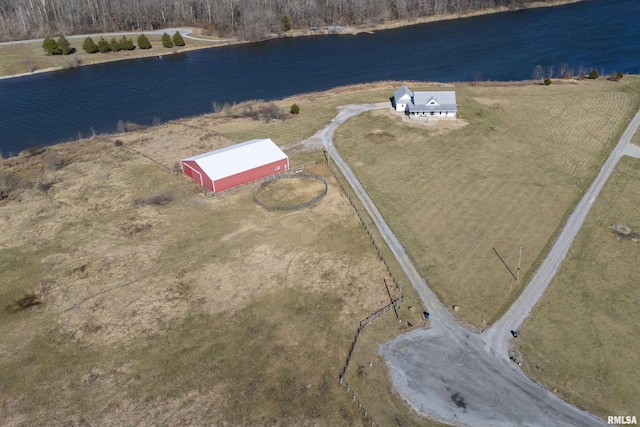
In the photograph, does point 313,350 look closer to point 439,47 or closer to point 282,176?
point 282,176

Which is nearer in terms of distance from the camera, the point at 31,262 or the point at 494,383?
the point at 494,383

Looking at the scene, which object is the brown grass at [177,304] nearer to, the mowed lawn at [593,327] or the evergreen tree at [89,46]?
the mowed lawn at [593,327]

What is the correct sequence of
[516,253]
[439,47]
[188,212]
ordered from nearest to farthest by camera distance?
[516,253] → [188,212] → [439,47]

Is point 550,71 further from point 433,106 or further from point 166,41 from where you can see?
point 166,41

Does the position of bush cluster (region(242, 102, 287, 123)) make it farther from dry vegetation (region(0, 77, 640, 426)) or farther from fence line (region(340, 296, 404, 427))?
fence line (region(340, 296, 404, 427))

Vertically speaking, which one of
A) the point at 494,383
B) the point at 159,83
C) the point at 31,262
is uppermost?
the point at 159,83

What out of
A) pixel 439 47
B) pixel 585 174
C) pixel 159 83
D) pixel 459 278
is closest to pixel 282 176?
pixel 459 278

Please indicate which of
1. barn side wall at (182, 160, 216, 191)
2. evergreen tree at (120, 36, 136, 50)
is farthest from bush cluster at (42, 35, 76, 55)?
barn side wall at (182, 160, 216, 191)

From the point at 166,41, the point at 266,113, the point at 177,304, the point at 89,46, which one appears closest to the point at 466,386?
the point at 177,304
